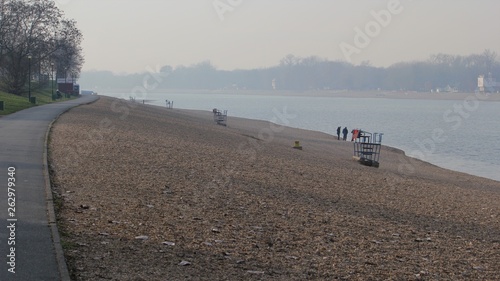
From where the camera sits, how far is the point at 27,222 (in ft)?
27.8

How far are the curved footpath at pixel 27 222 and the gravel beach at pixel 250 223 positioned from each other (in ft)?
0.68

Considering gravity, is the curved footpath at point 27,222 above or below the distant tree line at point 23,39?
below

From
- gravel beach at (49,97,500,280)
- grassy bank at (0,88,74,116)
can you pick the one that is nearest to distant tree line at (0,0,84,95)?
grassy bank at (0,88,74,116)

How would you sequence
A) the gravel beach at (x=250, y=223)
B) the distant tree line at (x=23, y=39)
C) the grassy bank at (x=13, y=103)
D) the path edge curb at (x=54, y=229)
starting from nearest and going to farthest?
the path edge curb at (x=54, y=229) < the gravel beach at (x=250, y=223) < the grassy bank at (x=13, y=103) < the distant tree line at (x=23, y=39)

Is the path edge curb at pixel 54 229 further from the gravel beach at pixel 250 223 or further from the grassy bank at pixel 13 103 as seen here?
the grassy bank at pixel 13 103

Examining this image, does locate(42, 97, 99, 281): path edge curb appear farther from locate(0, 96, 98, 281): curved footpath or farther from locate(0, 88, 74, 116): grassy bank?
locate(0, 88, 74, 116): grassy bank

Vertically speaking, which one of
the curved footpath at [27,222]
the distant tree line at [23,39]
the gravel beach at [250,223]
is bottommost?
the gravel beach at [250,223]

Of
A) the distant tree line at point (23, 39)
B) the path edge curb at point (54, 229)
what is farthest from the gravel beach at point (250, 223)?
the distant tree line at point (23, 39)

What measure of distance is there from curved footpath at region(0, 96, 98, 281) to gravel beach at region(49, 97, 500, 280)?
21 cm

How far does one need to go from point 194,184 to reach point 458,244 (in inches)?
222

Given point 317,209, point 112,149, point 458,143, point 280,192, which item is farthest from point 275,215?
point 458,143

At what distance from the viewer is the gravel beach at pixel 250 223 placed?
7.64 meters


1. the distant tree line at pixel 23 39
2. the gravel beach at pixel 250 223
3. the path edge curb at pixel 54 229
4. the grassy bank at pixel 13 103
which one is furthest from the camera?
the distant tree line at pixel 23 39

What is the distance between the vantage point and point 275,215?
1116 centimetres
